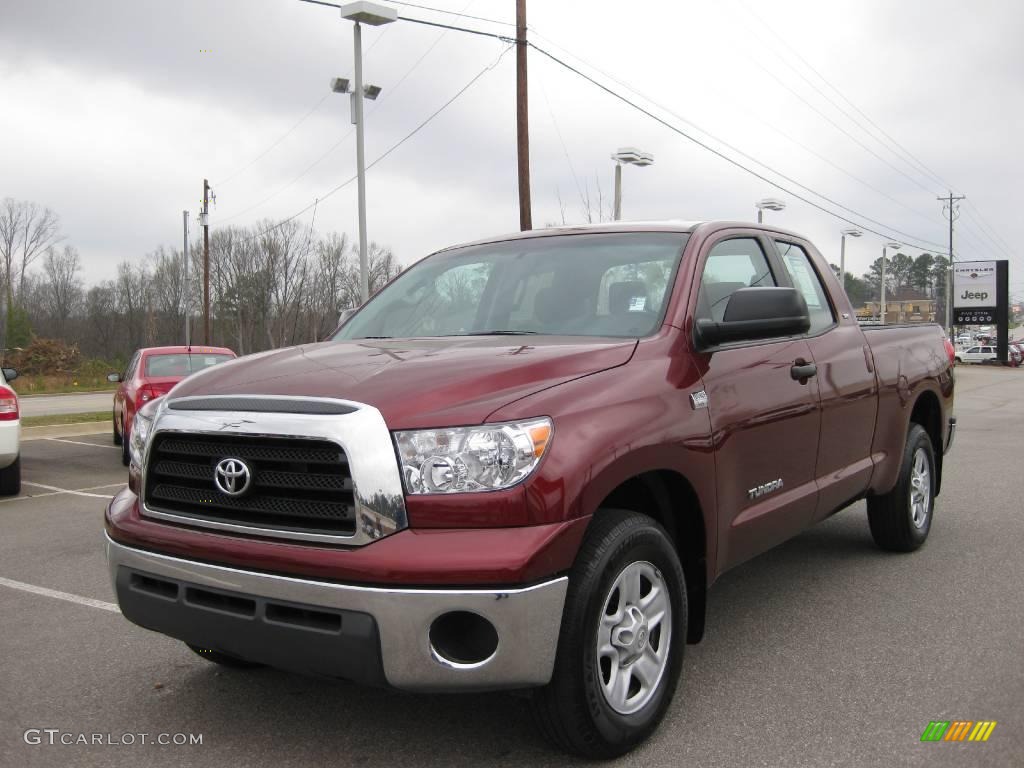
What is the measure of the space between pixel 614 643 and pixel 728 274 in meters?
1.92

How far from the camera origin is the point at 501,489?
2.68 metres

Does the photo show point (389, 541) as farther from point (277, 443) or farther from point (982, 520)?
point (982, 520)

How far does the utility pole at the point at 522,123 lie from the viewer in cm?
1805

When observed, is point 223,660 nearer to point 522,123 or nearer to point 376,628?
point 376,628

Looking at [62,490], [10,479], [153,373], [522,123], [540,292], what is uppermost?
[522,123]

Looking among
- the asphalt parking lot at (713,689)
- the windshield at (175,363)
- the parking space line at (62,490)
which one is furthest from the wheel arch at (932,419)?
the windshield at (175,363)

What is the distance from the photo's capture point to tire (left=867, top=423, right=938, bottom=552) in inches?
221

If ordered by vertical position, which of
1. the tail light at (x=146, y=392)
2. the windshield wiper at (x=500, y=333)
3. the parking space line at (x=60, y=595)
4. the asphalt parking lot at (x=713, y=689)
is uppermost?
the windshield wiper at (x=500, y=333)

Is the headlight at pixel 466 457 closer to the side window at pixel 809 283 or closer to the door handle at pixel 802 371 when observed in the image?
the door handle at pixel 802 371

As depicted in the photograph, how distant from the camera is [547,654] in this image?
270 cm

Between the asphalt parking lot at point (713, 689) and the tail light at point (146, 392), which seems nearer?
the asphalt parking lot at point (713, 689)

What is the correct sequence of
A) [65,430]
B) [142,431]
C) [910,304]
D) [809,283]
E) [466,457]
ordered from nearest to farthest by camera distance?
1. [466,457]
2. [142,431]
3. [809,283]
4. [65,430]
5. [910,304]

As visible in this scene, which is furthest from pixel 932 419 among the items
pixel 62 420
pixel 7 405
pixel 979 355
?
pixel 979 355

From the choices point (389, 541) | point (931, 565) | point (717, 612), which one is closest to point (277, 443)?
point (389, 541)
